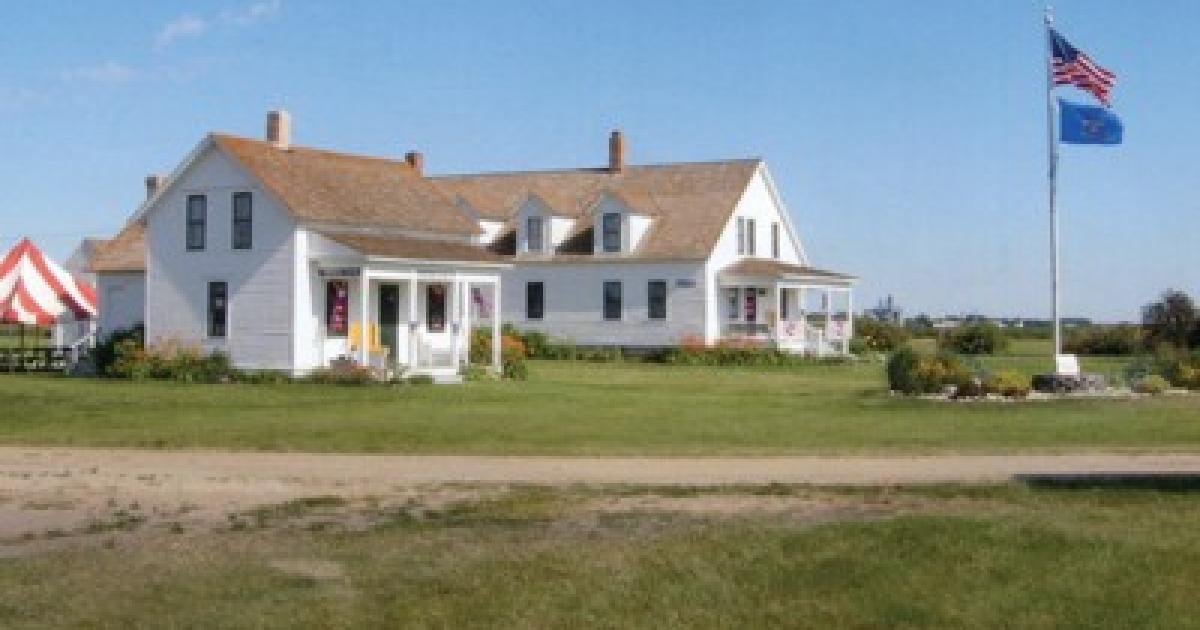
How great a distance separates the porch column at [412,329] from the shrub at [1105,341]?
29919 millimetres

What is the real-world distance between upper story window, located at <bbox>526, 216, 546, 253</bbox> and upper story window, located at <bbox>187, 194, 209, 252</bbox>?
18.1 meters

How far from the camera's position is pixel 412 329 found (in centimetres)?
3656

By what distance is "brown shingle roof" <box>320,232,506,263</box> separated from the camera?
3612cm

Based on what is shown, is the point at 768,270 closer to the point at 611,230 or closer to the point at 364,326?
the point at 611,230

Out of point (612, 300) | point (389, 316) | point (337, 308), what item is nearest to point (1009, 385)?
point (389, 316)

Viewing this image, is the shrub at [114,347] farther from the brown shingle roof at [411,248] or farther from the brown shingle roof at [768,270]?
the brown shingle roof at [768,270]

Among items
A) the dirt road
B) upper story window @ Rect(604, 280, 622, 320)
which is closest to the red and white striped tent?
upper story window @ Rect(604, 280, 622, 320)

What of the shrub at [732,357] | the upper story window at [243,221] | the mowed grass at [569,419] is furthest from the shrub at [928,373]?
the shrub at [732,357]

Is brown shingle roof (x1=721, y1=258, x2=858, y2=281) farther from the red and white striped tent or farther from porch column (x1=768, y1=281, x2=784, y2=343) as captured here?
the red and white striped tent

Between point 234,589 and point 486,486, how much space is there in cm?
566

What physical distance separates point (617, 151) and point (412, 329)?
24.1m

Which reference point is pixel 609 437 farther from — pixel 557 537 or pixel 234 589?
pixel 234 589

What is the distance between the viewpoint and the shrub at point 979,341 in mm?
59594

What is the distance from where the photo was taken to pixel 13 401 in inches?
1133
